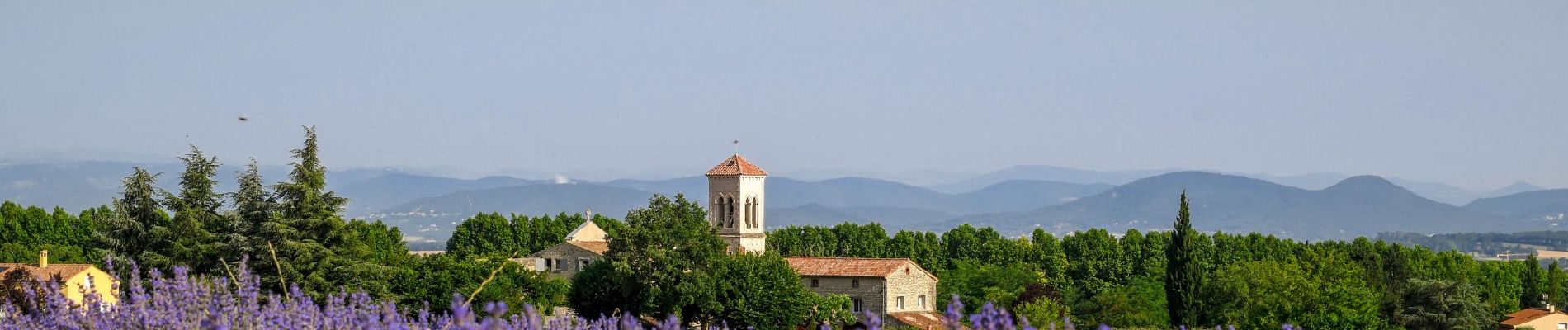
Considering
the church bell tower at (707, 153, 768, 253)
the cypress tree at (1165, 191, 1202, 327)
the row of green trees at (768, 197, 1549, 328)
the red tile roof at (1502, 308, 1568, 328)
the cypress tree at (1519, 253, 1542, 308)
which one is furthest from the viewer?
the cypress tree at (1519, 253, 1542, 308)

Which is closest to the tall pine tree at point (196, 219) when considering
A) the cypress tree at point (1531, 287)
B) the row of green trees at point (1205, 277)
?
the row of green trees at point (1205, 277)

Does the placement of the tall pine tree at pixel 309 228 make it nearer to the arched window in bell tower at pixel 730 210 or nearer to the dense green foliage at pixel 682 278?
the dense green foliage at pixel 682 278

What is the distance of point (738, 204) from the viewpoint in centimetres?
6469

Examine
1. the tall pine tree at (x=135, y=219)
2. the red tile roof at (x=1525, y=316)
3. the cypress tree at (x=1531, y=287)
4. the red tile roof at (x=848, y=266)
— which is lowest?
the red tile roof at (x=1525, y=316)

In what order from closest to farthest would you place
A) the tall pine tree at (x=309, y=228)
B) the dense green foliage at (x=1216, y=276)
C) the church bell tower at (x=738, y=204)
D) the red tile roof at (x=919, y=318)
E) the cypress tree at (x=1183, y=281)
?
1. the tall pine tree at (x=309, y=228)
2. the cypress tree at (x=1183, y=281)
3. the dense green foliage at (x=1216, y=276)
4. the red tile roof at (x=919, y=318)
5. the church bell tower at (x=738, y=204)

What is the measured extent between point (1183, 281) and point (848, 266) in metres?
13.5

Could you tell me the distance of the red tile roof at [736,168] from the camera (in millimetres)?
65000

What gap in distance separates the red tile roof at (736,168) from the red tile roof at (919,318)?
7709mm

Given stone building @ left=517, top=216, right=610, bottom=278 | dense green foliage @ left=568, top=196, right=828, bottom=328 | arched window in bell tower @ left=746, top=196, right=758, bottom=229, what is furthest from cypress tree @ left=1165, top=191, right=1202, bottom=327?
stone building @ left=517, top=216, right=610, bottom=278

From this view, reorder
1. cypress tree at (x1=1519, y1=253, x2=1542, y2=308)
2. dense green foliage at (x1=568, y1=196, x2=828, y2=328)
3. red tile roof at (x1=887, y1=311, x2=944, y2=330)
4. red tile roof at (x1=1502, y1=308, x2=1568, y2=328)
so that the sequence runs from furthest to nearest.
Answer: cypress tree at (x1=1519, y1=253, x2=1542, y2=308) < red tile roof at (x1=1502, y1=308, x2=1568, y2=328) < red tile roof at (x1=887, y1=311, x2=944, y2=330) < dense green foliage at (x1=568, y1=196, x2=828, y2=328)

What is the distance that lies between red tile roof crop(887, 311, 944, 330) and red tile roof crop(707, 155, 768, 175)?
25.3 feet

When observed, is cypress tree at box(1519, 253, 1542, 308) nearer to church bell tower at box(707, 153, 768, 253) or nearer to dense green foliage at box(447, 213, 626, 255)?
church bell tower at box(707, 153, 768, 253)

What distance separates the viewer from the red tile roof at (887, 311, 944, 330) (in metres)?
60.5

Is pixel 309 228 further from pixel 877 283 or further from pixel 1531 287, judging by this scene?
pixel 1531 287
